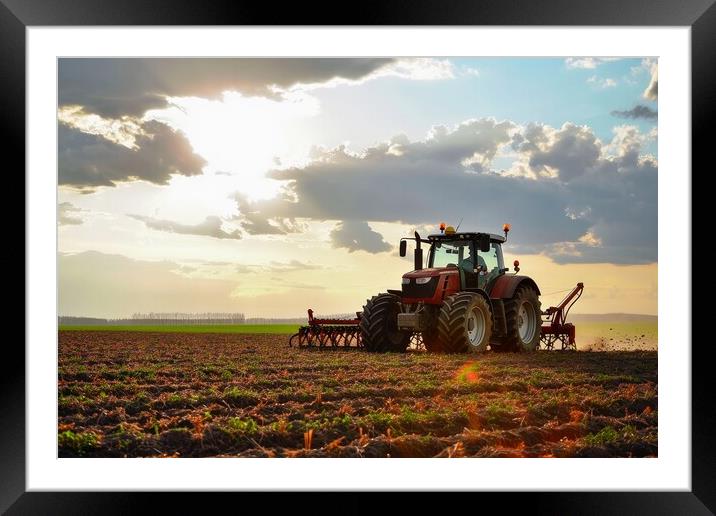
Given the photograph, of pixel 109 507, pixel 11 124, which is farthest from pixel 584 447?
pixel 11 124

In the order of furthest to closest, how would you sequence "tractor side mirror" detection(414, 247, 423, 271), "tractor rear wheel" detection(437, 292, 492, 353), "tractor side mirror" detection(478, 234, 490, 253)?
1. "tractor side mirror" detection(414, 247, 423, 271)
2. "tractor side mirror" detection(478, 234, 490, 253)
3. "tractor rear wheel" detection(437, 292, 492, 353)

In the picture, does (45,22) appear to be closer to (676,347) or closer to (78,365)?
(676,347)

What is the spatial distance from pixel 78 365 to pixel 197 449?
670 cm

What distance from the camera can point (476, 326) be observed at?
1201cm

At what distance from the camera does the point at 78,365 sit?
11438 millimetres

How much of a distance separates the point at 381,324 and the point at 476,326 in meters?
1.73

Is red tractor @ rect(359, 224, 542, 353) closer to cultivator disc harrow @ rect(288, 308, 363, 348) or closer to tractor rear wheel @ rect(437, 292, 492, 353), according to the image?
tractor rear wheel @ rect(437, 292, 492, 353)

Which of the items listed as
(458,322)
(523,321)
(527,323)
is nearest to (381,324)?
(458,322)

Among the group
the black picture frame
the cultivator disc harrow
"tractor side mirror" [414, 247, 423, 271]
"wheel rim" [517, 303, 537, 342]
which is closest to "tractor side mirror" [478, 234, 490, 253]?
"tractor side mirror" [414, 247, 423, 271]

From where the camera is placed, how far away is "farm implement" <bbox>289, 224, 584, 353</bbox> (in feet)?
37.5

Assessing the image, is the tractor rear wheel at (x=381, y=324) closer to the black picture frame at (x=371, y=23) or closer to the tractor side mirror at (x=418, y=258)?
the tractor side mirror at (x=418, y=258)

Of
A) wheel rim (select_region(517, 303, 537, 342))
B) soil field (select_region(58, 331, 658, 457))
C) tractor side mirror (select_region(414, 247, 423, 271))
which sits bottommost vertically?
soil field (select_region(58, 331, 658, 457))

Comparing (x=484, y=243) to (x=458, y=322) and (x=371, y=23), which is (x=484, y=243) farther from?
(x=371, y=23)

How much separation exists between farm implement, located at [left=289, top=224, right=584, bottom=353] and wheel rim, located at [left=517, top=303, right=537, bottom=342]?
8 centimetres
